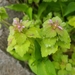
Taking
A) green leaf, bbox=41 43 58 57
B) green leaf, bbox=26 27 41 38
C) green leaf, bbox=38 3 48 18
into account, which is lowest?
green leaf, bbox=38 3 48 18

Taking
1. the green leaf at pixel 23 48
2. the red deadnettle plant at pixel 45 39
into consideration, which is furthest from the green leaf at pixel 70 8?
the green leaf at pixel 23 48

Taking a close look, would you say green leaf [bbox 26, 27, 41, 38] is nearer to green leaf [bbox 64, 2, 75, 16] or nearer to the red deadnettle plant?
the red deadnettle plant

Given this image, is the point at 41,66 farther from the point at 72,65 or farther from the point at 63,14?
the point at 63,14

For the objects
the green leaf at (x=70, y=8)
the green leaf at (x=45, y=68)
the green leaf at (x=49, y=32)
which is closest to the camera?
the green leaf at (x=49, y=32)

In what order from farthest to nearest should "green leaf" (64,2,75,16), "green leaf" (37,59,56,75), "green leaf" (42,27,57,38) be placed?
"green leaf" (64,2,75,16)
"green leaf" (37,59,56,75)
"green leaf" (42,27,57,38)

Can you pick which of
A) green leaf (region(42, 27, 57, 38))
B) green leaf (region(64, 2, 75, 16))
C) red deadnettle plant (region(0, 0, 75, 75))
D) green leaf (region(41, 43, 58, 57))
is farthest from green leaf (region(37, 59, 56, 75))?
green leaf (region(64, 2, 75, 16))

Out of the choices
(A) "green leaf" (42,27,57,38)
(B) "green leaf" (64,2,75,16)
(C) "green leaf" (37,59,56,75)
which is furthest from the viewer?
(B) "green leaf" (64,2,75,16)

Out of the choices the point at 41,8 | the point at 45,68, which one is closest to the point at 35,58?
the point at 45,68

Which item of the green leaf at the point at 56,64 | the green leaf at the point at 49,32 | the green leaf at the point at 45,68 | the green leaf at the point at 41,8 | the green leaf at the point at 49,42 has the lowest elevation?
the green leaf at the point at 56,64

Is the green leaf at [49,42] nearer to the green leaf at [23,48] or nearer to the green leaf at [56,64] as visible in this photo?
the green leaf at [23,48]
